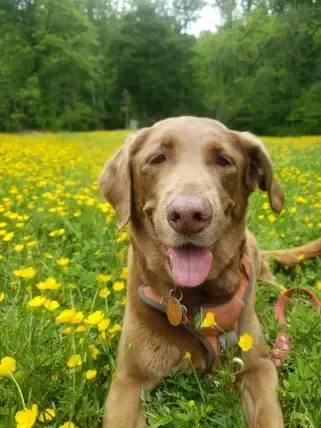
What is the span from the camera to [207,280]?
2504 mm

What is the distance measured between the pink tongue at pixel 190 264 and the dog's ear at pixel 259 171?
2.04 ft

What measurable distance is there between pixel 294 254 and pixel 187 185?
76.5 inches

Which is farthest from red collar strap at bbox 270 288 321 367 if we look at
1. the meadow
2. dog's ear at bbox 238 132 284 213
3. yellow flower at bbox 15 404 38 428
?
yellow flower at bbox 15 404 38 428

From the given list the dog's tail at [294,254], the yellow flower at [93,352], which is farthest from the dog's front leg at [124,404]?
the dog's tail at [294,254]

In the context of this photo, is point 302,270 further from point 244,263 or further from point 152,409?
point 152,409

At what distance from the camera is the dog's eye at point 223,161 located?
2.51 meters

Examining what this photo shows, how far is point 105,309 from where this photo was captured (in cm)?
292

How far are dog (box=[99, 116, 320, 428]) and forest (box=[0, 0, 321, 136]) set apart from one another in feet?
81.0

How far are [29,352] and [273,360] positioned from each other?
128cm

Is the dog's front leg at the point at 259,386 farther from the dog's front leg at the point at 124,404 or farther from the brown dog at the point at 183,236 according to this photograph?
the dog's front leg at the point at 124,404

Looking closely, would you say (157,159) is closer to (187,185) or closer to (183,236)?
(187,185)

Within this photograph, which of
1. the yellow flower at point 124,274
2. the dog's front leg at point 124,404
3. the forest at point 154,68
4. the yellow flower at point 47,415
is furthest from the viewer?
the forest at point 154,68

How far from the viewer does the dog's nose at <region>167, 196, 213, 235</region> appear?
1.98 m

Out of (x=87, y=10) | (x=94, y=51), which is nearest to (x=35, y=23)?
(x=94, y=51)
